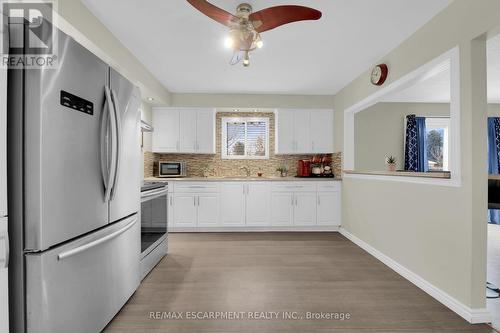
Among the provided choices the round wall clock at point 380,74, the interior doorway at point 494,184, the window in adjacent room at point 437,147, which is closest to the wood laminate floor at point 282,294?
the interior doorway at point 494,184

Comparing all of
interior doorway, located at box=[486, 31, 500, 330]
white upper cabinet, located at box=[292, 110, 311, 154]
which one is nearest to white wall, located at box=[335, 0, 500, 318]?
interior doorway, located at box=[486, 31, 500, 330]

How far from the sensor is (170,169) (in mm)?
4613

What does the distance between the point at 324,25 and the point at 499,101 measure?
5007 mm

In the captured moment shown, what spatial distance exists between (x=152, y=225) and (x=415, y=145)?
4.96 m

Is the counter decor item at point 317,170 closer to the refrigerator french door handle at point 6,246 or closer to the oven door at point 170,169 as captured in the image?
the oven door at point 170,169

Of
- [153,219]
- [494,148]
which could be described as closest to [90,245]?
[153,219]

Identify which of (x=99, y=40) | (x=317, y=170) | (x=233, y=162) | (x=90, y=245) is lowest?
(x=90, y=245)

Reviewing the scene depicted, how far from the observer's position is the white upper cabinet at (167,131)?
4656 millimetres

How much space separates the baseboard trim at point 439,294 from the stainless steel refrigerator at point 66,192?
2585mm

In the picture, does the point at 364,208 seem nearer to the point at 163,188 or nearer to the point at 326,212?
the point at 326,212

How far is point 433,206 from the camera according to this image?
2281 mm

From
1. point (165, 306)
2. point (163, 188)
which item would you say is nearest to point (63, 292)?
point (165, 306)

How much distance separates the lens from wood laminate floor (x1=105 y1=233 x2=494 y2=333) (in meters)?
1.85

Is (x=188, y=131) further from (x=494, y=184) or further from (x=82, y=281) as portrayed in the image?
(x=494, y=184)
